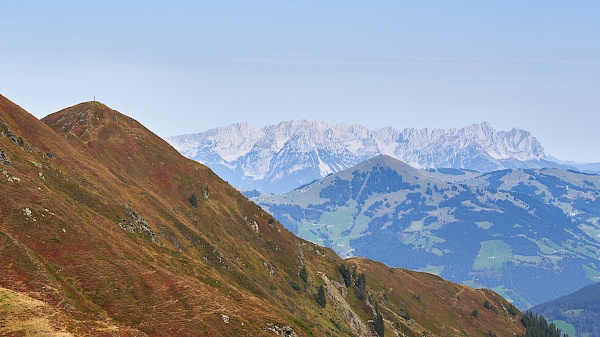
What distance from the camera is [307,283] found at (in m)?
Result: 198

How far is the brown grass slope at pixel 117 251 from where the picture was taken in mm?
75375

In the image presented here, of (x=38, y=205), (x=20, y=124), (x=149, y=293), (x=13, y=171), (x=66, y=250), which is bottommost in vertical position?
(x=149, y=293)

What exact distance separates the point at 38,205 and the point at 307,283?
399 feet

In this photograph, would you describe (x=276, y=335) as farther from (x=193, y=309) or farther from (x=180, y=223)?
(x=180, y=223)

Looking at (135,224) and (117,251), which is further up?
(135,224)

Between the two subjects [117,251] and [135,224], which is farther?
[135,224]

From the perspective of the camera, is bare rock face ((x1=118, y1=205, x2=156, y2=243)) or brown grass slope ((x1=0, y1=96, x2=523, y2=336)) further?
bare rock face ((x1=118, y1=205, x2=156, y2=243))

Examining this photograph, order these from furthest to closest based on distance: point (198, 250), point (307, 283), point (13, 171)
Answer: point (307, 283) < point (198, 250) < point (13, 171)

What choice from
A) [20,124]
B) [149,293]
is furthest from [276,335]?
[20,124]

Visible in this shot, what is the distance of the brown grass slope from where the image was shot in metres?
75.4

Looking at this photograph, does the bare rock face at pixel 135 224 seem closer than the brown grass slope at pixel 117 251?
No

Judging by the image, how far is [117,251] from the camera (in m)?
97.4

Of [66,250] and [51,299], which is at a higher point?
[66,250]

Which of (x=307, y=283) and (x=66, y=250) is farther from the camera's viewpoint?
(x=307, y=283)
